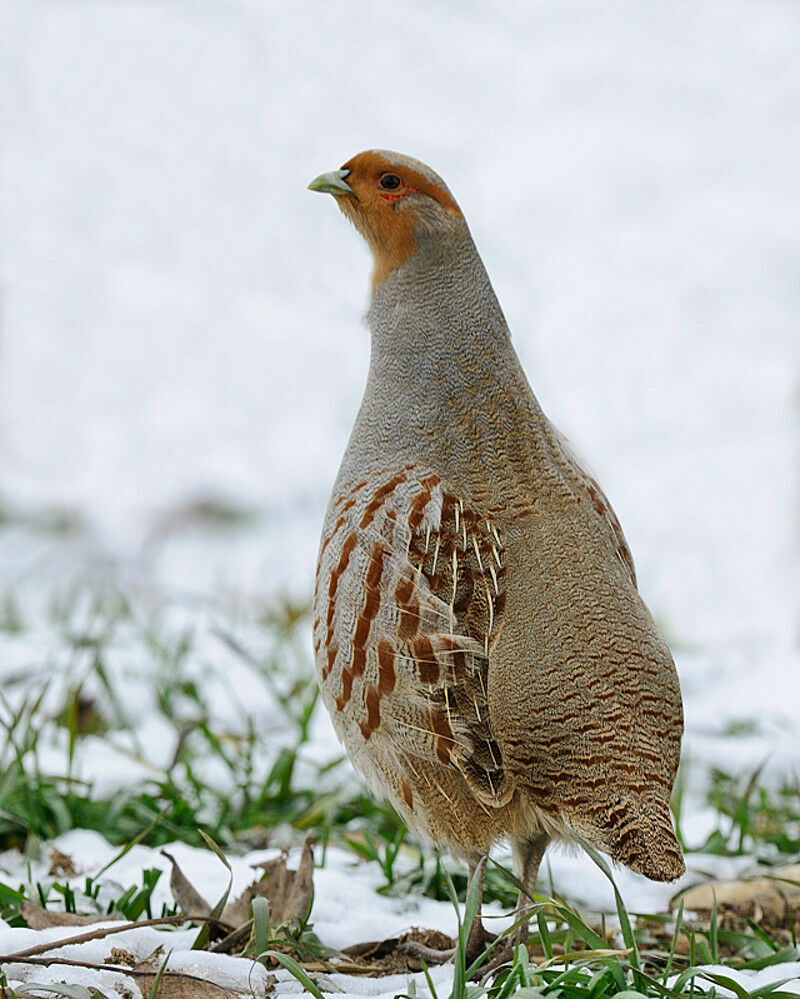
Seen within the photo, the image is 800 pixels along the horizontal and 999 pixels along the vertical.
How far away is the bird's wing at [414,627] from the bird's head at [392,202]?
1.85 feet

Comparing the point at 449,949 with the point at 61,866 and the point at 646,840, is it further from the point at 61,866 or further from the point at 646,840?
the point at 61,866

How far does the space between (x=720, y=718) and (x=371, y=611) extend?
255 centimetres

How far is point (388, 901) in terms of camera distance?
8.59 feet

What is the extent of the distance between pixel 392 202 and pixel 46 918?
5.36 feet

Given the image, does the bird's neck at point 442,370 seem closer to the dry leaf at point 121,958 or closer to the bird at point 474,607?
the bird at point 474,607

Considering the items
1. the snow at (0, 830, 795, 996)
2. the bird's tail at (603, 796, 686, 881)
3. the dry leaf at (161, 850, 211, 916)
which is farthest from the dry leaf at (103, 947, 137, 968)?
the bird's tail at (603, 796, 686, 881)

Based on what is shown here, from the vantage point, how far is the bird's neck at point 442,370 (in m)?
2.41

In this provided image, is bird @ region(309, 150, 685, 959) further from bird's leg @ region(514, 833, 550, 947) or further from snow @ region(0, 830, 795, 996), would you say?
snow @ region(0, 830, 795, 996)

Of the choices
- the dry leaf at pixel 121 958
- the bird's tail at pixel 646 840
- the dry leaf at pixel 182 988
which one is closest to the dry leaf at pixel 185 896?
the dry leaf at pixel 121 958

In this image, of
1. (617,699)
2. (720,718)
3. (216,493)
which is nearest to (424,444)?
(617,699)

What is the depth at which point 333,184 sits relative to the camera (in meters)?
2.67

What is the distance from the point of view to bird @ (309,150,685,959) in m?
2.08

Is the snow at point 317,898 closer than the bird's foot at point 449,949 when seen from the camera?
Yes

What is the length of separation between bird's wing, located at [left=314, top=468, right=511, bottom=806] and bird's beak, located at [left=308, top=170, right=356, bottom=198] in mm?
720
